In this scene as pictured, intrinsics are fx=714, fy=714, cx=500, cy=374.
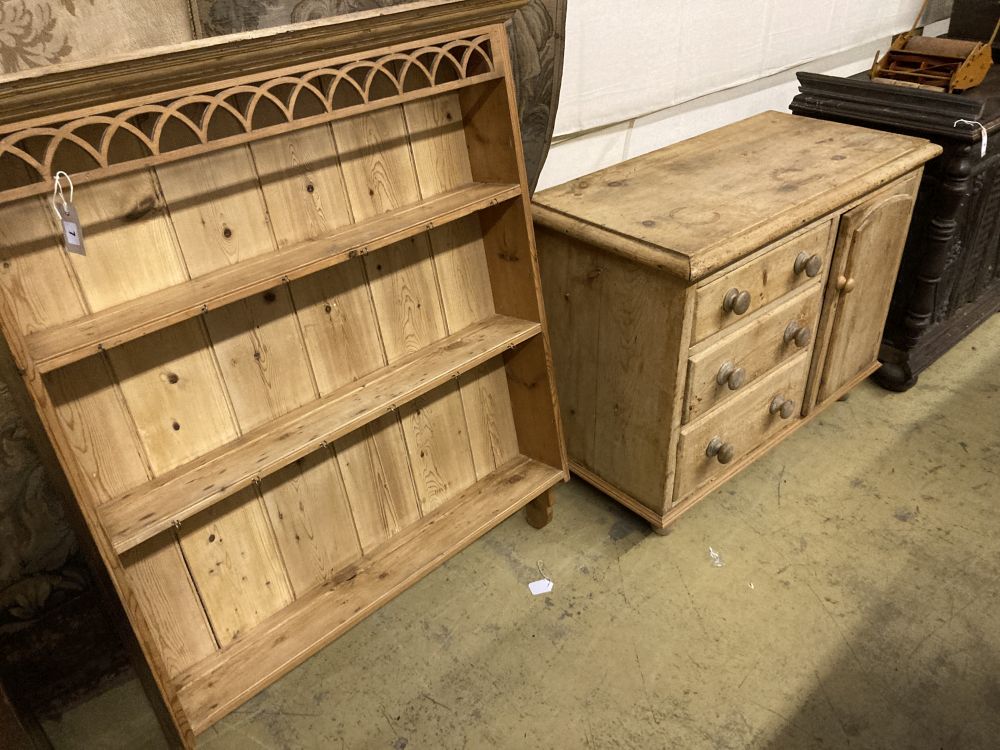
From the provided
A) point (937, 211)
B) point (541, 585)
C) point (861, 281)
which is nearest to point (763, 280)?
point (861, 281)

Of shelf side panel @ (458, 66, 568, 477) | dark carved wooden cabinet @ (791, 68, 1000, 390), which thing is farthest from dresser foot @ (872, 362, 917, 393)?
shelf side panel @ (458, 66, 568, 477)

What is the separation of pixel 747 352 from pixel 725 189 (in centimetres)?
40

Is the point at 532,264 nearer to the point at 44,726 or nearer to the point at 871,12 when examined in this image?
the point at 44,726

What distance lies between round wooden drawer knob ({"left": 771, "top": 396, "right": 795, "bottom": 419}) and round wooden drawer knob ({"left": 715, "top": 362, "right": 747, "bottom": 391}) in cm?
29

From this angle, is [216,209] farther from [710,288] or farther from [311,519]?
[710,288]

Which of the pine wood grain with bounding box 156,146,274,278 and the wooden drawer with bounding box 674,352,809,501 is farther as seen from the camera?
the wooden drawer with bounding box 674,352,809,501

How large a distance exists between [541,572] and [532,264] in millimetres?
803

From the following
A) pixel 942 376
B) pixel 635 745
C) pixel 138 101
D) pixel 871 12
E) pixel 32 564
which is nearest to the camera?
pixel 138 101

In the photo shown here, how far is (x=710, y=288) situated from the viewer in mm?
1547

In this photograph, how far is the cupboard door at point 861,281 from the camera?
73.5 inches

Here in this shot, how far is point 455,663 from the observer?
5.43 feet

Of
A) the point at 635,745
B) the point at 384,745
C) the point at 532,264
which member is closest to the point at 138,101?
the point at 532,264

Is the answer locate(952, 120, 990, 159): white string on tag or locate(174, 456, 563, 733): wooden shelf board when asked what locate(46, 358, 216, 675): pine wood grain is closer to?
locate(174, 456, 563, 733): wooden shelf board

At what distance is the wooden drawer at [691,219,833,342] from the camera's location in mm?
1568
